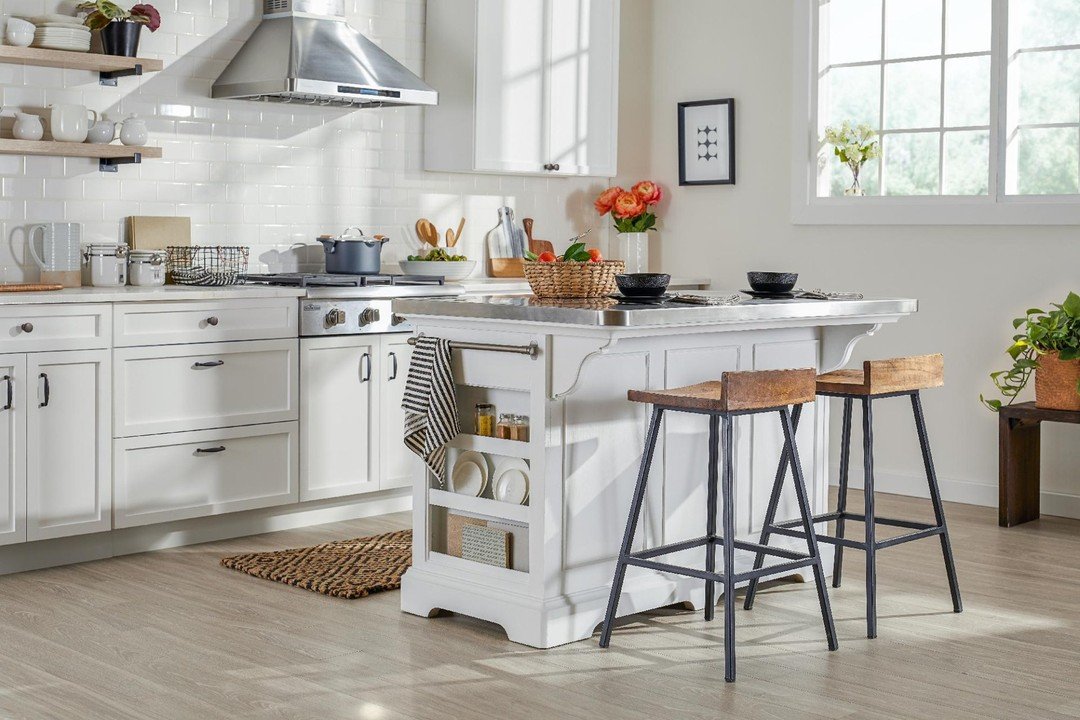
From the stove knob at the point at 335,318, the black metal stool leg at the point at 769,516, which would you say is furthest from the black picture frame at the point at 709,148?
the black metal stool leg at the point at 769,516

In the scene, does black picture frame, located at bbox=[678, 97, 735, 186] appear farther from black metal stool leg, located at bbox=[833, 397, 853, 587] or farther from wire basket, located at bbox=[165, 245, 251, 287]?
black metal stool leg, located at bbox=[833, 397, 853, 587]

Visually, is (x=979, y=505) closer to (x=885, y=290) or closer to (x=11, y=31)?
(x=885, y=290)

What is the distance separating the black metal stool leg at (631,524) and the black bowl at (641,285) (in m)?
0.34

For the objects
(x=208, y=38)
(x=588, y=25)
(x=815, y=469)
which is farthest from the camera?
(x=588, y=25)

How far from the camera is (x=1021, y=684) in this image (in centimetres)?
348

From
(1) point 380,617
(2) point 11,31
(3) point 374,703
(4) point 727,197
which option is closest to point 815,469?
(1) point 380,617

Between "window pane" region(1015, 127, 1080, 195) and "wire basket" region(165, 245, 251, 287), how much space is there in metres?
3.53

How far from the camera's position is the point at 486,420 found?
3.95 meters

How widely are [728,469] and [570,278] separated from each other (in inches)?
35.4

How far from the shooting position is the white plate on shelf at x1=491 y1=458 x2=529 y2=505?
152 inches

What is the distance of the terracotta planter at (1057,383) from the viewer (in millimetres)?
5461

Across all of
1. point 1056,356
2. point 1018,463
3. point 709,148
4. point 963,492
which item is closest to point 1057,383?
point 1056,356

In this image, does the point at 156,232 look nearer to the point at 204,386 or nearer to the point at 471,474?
the point at 204,386

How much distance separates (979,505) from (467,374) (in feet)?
10.5
